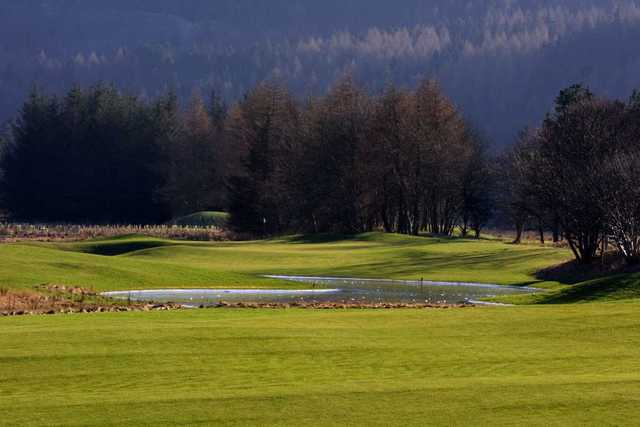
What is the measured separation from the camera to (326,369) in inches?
805

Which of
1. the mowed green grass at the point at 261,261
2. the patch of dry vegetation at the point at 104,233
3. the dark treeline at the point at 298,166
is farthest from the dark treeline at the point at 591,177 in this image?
the patch of dry vegetation at the point at 104,233

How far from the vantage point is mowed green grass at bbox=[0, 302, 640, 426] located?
1614 centimetres

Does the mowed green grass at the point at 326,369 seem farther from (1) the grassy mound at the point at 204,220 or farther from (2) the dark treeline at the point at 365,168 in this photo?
(1) the grassy mound at the point at 204,220

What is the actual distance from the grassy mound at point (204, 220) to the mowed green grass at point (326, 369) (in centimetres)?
8632

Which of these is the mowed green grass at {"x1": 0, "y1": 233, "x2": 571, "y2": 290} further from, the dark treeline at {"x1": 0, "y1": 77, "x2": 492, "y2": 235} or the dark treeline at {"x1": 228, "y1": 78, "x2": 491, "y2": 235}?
the dark treeline at {"x1": 0, "y1": 77, "x2": 492, "y2": 235}

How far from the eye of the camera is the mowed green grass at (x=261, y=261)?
48188 mm

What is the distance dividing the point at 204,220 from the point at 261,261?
52244 mm

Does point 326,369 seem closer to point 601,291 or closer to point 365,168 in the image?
point 601,291

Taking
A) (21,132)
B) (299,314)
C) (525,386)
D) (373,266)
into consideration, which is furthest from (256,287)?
(21,132)

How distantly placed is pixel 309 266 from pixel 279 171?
36884 mm

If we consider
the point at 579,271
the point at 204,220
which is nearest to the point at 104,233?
the point at 204,220

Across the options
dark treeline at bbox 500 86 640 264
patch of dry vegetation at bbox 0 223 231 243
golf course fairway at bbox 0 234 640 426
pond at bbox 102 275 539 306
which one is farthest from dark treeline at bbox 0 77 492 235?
golf course fairway at bbox 0 234 640 426

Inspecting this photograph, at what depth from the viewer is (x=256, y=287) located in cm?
5059

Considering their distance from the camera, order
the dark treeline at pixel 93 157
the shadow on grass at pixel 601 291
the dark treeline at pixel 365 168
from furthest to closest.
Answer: the dark treeline at pixel 93 157 → the dark treeline at pixel 365 168 → the shadow on grass at pixel 601 291
